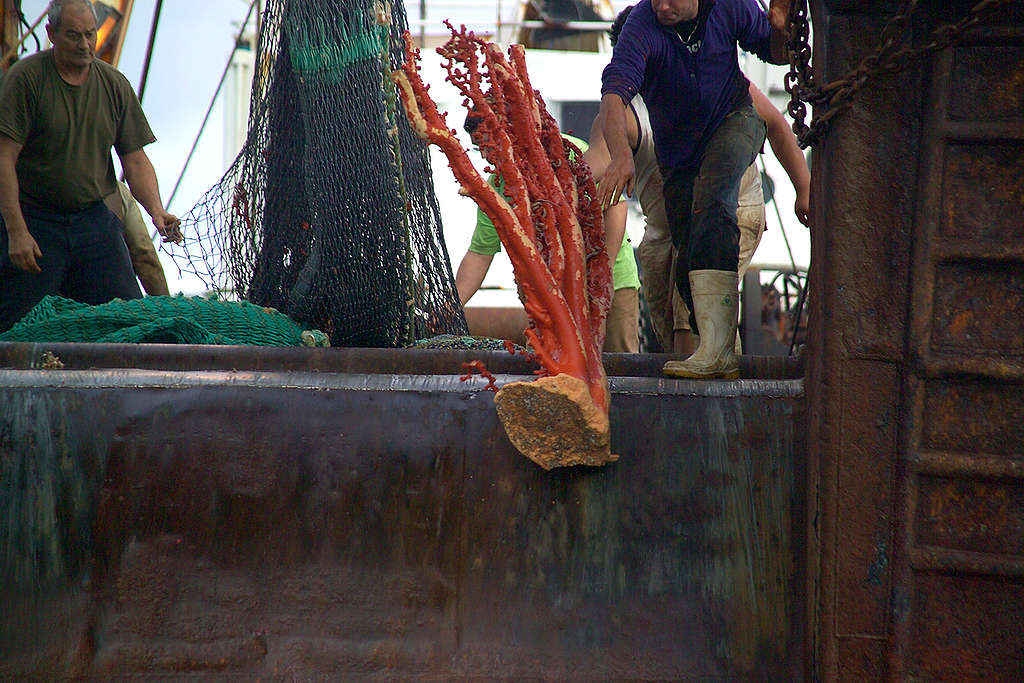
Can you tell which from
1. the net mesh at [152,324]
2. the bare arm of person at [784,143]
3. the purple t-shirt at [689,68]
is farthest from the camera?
the bare arm of person at [784,143]

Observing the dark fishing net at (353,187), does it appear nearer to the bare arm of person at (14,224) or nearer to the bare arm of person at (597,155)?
the bare arm of person at (597,155)

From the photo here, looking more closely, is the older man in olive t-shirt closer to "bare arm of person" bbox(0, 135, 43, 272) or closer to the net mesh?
"bare arm of person" bbox(0, 135, 43, 272)

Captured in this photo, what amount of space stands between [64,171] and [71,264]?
1.37ft

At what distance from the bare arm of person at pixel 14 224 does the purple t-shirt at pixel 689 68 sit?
8.14 ft

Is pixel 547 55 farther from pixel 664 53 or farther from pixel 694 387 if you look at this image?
pixel 694 387

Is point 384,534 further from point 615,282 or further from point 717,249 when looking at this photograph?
point 615,282

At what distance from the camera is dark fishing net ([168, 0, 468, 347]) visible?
3365 millimetres

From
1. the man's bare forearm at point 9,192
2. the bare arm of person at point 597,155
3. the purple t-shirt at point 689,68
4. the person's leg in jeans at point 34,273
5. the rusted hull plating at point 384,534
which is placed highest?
the purple t-shirt at point 689,68

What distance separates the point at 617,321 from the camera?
462cm

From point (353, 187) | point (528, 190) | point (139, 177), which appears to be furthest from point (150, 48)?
point (528, 190)

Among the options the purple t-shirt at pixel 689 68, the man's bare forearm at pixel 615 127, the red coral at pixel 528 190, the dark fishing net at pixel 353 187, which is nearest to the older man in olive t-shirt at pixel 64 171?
the dark fishing net at pixel 353 187

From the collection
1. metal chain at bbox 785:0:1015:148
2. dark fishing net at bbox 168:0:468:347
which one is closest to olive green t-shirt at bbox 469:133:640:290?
dark fishing net at bbox 168:0:468:347

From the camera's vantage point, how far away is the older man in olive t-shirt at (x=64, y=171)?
3957mm

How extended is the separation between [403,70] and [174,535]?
123cm
